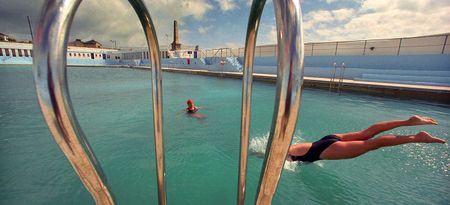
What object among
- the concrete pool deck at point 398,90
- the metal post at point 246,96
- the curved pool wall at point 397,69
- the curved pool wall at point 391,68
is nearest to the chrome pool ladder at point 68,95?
the metal post at point 246,96

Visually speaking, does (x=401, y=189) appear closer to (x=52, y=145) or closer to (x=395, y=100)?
(x=52, y=145)

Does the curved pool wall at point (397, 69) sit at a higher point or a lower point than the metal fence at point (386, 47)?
lower

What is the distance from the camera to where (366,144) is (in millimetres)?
2697

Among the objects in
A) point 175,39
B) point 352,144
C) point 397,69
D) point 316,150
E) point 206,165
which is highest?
point 175,39

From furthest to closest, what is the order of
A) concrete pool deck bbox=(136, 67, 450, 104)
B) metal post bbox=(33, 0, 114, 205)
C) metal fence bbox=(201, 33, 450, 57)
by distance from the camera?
1. metal fence bbox=(201, 33, 450, 57)
2. concrete pool deck bbox=(136, 67, 450, 104)
3. metal post bbox=(33, 0, 114, 205)

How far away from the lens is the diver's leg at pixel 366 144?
252 centimetres

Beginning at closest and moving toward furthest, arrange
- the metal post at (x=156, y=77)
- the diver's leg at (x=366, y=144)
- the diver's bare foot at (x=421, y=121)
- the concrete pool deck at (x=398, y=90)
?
the metal post at (x=156, y=77) < the diver's leg at (x=366, y=144) < the diver's bare foot at (x=421, y=121) < the concrete pool deck at (x=398, y=90)

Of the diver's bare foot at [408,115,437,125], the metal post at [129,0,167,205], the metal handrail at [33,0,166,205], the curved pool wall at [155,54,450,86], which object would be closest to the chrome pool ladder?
the metal handrail at [33,0,166,205]

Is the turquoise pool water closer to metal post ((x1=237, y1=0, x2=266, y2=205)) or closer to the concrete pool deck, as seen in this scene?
the concrete pool deck

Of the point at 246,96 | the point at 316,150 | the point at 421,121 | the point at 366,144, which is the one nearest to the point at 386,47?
the point at 421,121

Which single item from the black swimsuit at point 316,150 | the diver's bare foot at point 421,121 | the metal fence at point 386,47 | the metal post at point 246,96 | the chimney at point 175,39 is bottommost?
the black swimsuit at point 316,150

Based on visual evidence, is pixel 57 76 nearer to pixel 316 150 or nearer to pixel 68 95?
pixel 68 95

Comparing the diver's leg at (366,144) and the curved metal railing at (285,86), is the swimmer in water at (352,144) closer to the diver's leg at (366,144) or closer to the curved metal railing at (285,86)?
the diver's leg at (366,144)

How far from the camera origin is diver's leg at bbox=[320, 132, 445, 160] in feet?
8.26
